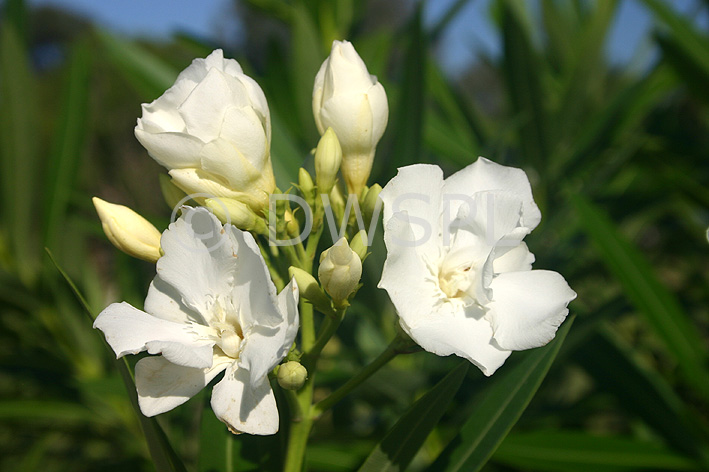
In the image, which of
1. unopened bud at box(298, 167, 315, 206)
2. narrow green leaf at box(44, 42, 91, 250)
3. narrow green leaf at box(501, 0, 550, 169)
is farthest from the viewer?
narrow green leaf at box(44, 42, 91, 250)

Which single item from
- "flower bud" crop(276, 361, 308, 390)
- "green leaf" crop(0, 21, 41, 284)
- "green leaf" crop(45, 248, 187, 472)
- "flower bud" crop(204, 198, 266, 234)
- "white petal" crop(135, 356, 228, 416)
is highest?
"flower bud" crop(204, 198, 266, 234)

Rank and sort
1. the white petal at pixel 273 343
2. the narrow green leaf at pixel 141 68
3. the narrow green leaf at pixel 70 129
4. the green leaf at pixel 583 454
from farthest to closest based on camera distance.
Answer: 1. the narrow green leaf at pixel 70 129
2. the narrow green leaf at pixel 141 68
3. the green leaf at pixel 583 454
4. the white petal at pixel 273 343

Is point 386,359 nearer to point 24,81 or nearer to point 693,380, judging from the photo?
point 693,380

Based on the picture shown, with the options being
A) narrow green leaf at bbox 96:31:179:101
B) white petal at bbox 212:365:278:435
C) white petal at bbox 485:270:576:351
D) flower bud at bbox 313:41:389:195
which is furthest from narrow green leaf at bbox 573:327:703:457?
narrow green leaf at bbox 96:31:179:101

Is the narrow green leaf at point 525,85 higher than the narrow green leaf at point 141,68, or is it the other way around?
the narrow green leaf at point 525,85

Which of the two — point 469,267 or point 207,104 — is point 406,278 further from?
point 207,104

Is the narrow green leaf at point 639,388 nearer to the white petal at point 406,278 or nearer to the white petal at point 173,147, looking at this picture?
the white petal at point 406,278

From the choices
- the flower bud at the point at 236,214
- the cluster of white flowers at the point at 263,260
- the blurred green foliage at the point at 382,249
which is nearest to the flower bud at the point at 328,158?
the cluster of white flowers at the point at 263,260

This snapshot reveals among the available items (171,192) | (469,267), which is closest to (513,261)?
(469,267)

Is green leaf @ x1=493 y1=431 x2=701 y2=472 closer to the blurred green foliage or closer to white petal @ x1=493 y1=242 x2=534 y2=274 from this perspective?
the blurred green foliage
